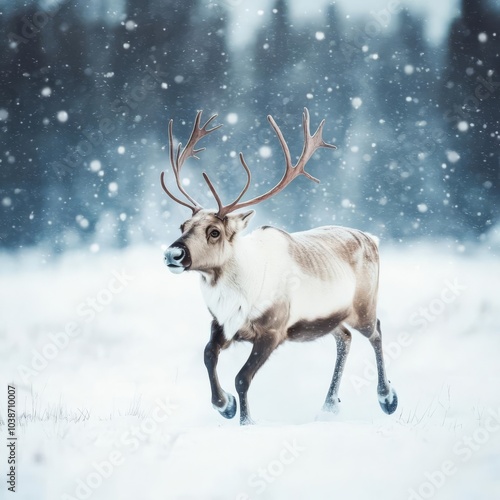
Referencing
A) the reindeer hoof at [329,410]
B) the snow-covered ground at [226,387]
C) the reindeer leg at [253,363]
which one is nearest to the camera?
the reindeer leg at [253,363]

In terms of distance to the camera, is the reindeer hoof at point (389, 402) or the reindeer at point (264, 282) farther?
the reindeer hoof at point (389, 402)

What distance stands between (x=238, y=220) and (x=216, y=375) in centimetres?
58

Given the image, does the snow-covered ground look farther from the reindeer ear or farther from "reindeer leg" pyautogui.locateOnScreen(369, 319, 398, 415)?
the reindeer ear

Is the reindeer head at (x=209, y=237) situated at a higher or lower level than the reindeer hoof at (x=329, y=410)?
higher

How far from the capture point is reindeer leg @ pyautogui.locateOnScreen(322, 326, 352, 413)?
274 cm

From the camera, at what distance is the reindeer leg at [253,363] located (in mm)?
2381

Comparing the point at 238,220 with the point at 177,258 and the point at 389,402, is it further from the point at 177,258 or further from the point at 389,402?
the point at 389,402

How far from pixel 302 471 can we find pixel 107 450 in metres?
0.76

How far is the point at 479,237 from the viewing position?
10.1ft

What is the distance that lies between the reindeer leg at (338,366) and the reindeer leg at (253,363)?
0.48 metres

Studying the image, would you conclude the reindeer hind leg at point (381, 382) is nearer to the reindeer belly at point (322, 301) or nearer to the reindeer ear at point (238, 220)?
the reindeer belly at point (322, 301)

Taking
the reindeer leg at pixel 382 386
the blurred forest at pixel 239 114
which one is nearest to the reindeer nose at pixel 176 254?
the blurred forest at pixel 239 114

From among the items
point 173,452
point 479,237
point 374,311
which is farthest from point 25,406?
point 479,237

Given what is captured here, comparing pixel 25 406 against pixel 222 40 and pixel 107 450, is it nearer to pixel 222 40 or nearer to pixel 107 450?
pixel 107 450
